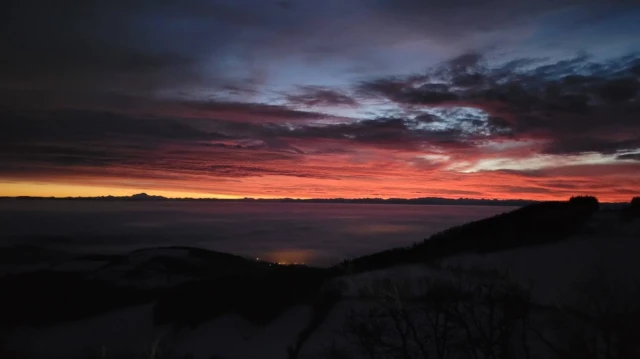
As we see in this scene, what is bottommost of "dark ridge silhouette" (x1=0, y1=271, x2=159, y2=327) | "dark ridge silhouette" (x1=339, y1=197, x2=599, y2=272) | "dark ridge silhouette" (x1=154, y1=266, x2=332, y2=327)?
"dark ridge silhouette" (x1=0, y1=271, x2=159, y2=327)

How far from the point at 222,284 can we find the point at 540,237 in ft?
43.4

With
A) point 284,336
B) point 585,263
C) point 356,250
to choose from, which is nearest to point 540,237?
point 585,263

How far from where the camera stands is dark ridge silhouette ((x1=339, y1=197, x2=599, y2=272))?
18.7m

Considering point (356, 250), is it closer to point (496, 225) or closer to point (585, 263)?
point (496, 225)

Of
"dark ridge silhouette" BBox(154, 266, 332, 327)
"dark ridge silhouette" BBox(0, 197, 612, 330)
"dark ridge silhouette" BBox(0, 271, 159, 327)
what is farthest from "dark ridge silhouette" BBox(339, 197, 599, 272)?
"dark ridge silhouette" BBox(0, 271, 159, 327)

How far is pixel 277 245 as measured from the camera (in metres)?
48.3

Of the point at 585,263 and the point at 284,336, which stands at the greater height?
the point at 585,263

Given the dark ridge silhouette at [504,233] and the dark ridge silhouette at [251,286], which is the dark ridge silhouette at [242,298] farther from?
the dark ridge silhouette at [504,233]

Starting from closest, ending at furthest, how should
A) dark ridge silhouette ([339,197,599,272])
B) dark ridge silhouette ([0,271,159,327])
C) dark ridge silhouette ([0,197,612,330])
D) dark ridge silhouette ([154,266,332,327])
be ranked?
dark ridge silhouette ([154,266,332,327])
dark ridge silhouette ([0,197,612,330])
dark ridge silhouette ([339,197,599,272])
dark ridge silhouette ([0,271,159,327])

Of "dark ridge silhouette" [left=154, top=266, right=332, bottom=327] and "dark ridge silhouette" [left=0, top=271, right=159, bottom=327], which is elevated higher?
"dark ridge silhouette" [left=154, top=266, right=332, bottom=327]

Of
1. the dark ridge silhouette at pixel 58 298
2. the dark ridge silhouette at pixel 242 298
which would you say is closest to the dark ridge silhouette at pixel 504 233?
the dark ridge silhouette at pixel 242 298

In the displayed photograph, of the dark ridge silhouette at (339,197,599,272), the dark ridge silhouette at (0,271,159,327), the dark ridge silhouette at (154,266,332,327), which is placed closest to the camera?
the dark ridge silhouette at (154,266,332,327)

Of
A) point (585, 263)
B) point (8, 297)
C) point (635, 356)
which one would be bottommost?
point (8, 297)

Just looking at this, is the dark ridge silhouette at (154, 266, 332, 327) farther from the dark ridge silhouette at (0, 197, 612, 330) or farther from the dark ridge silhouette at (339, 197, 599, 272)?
the dark ridge silhouette at (339, 197, 599, 272)
